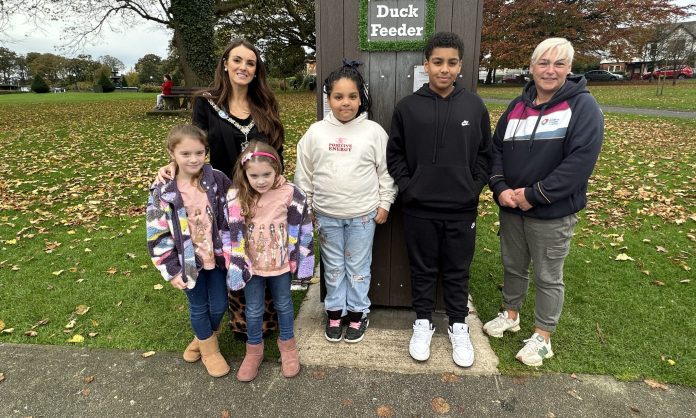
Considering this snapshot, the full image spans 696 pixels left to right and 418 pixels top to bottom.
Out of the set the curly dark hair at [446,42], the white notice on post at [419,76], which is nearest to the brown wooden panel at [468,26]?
the white notice on post at [419,76]

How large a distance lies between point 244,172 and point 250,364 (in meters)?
1.25

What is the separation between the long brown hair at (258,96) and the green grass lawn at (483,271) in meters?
1.57

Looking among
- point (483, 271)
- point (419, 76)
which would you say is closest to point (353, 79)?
point (419, 76)

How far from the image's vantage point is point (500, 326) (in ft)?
10.6

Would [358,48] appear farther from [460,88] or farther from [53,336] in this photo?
[53,336]

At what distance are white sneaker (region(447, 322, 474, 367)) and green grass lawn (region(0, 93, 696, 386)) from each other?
0.25 meters

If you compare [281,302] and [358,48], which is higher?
[358,48]

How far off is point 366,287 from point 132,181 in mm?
6370

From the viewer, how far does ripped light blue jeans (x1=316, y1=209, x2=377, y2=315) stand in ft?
9.59

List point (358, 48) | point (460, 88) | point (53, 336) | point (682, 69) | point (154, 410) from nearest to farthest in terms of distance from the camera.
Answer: point (154, 410) → point (460, 88) → point (358, 48) → point (53, 336) → point (682, 69)

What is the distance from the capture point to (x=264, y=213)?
8.50ft

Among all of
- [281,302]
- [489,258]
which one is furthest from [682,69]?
[281,302]

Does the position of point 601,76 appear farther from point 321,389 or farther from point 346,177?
point 321,389

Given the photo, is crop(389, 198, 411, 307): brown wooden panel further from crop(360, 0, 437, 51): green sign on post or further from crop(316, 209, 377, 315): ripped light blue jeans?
crop(360, 0, 437, 51): green sign on post
